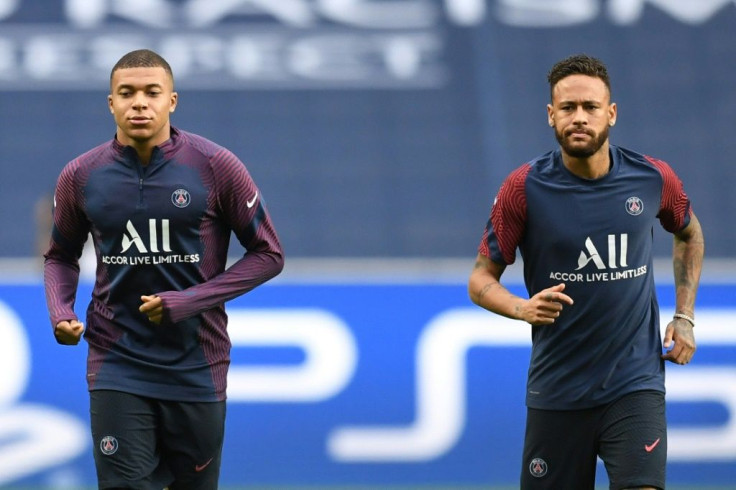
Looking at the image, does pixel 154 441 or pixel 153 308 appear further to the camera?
pixel 154 441

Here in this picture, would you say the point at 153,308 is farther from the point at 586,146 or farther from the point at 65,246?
the point at 586,146

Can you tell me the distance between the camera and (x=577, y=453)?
16.3 ft

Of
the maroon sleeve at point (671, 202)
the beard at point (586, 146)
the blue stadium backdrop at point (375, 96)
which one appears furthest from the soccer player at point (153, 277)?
the blue stadium backdrop at point (375, 96)

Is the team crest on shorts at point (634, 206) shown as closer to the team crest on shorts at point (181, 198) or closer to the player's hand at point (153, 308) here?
the team crest on shorts at point (181, 198)

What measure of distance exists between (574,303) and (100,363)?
1621 mm

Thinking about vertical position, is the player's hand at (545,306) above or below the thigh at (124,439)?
above

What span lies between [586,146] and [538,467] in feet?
3.66

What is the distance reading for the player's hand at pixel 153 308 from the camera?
185 inches

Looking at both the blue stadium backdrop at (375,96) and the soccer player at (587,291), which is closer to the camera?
the soccer player at (587,291)

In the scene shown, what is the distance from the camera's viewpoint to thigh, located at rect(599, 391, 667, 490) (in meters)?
4.82

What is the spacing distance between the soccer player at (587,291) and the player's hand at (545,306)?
0.17m

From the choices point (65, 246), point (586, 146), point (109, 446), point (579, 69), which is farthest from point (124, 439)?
point (579, 69)

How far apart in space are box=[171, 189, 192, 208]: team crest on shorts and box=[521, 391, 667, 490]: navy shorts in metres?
1.39

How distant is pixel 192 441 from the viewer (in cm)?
499
